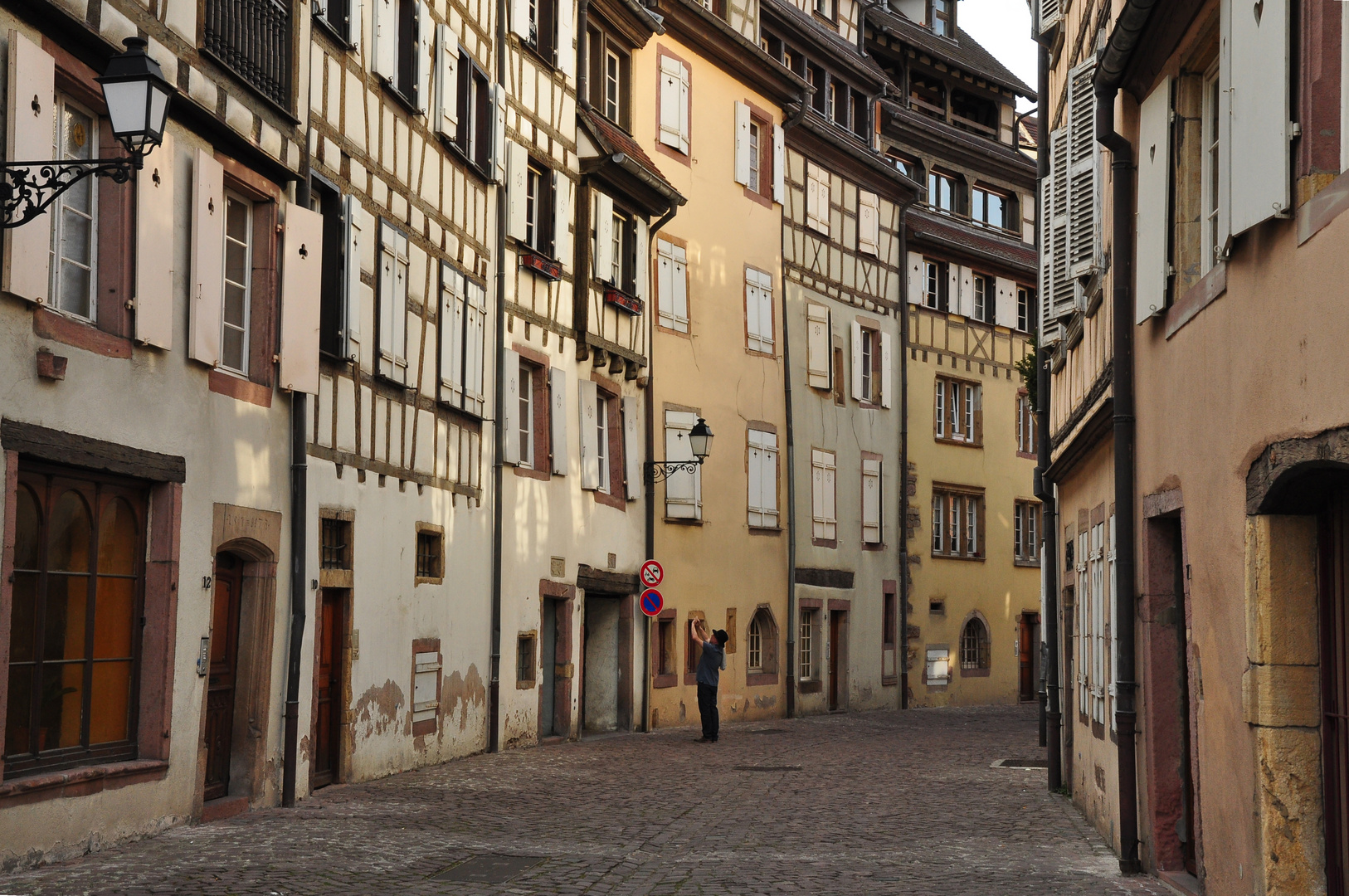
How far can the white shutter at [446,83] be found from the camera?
16.0m

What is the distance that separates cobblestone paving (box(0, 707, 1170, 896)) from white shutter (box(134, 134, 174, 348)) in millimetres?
3170

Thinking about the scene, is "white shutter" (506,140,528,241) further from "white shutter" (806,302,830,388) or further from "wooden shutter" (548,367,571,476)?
"white shutter" (806,302,830,388)

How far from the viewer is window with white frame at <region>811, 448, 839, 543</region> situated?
88.4 feet

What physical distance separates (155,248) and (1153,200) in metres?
6.03

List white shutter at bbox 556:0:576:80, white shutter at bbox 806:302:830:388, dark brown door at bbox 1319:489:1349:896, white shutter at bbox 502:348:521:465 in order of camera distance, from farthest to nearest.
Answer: white shutter at bbox 806:302:830:388 < white shutter at bbox 556:0:576:80 < white shutter at bbox 502:348:521:465 < dark brown door at bbox 1319:489:1349:896

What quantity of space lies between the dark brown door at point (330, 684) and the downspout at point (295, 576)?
104cm

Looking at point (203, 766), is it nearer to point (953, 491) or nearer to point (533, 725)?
point (533, 725)

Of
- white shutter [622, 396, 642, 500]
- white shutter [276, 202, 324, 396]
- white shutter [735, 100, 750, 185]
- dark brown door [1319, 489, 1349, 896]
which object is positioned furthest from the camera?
white shutter [735, 100, 750, 185]

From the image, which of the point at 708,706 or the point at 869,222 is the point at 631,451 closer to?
the point at 708,706

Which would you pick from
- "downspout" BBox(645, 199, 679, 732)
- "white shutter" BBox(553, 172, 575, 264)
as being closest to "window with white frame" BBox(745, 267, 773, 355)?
"downspout" BBox(645, 199, 679, 732)

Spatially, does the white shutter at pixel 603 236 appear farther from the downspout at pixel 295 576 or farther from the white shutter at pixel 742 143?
the downspout at pixel 295 576

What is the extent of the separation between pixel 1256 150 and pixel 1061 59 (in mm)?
8669

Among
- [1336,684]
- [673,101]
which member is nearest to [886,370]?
[673,101]

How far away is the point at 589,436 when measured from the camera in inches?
807
